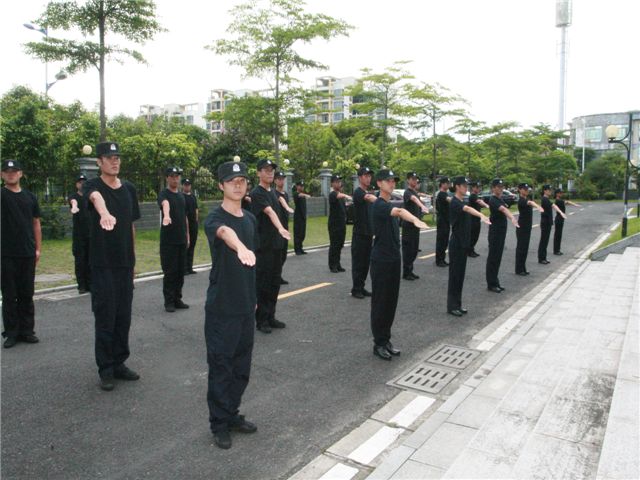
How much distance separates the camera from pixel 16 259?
6176mm

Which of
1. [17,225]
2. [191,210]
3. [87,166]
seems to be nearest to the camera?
[17,225]

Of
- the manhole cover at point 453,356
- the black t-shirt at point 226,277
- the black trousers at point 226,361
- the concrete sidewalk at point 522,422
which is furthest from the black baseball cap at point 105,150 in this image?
the manhole cover at point 453,356

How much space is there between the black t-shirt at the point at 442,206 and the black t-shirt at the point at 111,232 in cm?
766

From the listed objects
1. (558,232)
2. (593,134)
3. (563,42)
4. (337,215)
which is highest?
(563,42)

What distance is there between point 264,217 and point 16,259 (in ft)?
10.3

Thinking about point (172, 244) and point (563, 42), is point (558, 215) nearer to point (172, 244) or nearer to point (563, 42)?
point (172, 244)

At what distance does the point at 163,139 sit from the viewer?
2192 cm

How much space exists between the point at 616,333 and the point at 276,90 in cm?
1489

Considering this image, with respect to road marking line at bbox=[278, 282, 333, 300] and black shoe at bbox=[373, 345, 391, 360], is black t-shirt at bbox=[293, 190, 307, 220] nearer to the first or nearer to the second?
road marking line at bbox=[278, 282, 333, 300]

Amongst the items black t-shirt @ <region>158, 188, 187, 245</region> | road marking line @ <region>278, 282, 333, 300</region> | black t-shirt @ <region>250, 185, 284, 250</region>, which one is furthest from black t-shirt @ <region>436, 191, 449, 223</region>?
black t-shirt @ <region>158, 188, 187, 245</region>

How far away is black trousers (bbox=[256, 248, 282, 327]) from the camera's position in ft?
22.6

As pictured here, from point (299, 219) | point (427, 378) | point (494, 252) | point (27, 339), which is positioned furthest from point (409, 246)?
point (27, 339)

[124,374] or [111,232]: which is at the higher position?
[111,232]

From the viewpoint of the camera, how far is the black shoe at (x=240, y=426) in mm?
4043
